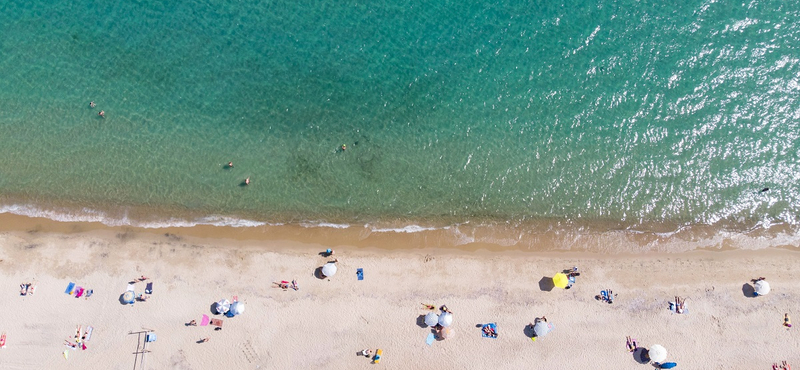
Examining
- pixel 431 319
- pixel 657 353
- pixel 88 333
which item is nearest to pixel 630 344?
pixel 657 353

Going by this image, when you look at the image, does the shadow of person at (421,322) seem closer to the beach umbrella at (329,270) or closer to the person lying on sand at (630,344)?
the beach umbrella at (329,270)

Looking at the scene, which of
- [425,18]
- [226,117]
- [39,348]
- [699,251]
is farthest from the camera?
[425,18]

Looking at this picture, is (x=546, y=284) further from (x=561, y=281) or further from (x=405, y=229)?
(x=405, y=229)

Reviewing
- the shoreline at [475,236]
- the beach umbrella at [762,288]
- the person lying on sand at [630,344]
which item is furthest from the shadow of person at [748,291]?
the person lying on sand at [630,344]

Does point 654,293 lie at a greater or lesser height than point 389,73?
lesser

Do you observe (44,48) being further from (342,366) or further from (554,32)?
(554,32)

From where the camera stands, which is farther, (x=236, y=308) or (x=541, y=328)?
(x=236, y=308)

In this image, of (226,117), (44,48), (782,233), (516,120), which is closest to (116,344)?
(226,117)

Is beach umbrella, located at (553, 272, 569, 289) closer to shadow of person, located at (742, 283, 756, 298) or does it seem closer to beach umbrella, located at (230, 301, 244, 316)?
shadow of person, located at (742, 283, 756, 298)
